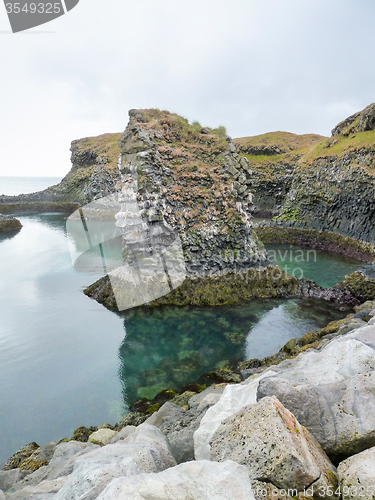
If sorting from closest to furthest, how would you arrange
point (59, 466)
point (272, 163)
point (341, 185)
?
point (59, 466) → point (341, 185) → point (272, 163)

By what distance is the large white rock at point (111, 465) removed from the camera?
358 centimetres

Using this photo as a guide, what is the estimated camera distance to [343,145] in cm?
3759

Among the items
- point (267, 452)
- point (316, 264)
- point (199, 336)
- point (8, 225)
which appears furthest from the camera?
point (8, 225)

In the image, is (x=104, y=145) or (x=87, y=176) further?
(x=104, y=145)

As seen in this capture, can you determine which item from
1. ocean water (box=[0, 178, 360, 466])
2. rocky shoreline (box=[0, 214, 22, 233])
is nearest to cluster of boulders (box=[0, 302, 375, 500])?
ocean water (box=[0, 178, 360, 466])

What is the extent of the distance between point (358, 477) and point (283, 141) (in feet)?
230

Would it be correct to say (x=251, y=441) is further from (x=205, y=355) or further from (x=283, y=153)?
(x=283, y=153)

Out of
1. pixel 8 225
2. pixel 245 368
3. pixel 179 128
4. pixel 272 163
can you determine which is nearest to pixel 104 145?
pixel 8 225

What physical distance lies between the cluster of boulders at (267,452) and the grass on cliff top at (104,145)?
74.9m

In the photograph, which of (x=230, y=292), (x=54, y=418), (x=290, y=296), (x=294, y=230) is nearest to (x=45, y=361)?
(x=54, y=418)

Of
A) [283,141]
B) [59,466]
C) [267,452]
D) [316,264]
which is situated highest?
[283,141]

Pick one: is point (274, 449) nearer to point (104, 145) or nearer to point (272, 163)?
point (272, 163)

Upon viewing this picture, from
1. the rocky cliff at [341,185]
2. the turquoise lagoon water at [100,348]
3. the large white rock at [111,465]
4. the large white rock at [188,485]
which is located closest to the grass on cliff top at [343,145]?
the rocky cliff at [341,185]

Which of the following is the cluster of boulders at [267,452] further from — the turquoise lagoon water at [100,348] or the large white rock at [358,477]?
the turquoise lagoon water at [100,348]
